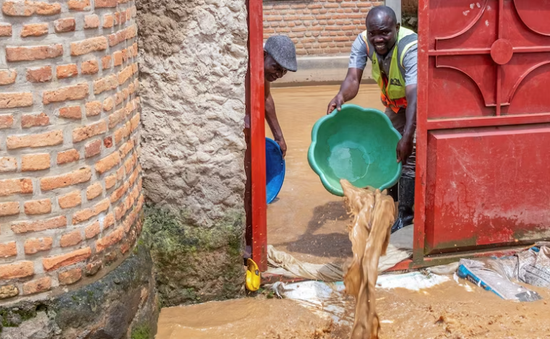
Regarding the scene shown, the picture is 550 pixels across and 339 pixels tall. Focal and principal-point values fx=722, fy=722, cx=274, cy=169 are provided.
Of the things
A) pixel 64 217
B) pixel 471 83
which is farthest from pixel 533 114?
pixel 64 217

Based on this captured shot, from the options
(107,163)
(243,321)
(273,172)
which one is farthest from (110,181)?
(273,172)

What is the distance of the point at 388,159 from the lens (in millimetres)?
6020

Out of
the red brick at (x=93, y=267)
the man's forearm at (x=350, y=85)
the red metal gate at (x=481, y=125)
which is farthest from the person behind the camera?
the man's forearm at (x=350, y=85)

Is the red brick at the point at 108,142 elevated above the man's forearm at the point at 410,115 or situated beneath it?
elevated above

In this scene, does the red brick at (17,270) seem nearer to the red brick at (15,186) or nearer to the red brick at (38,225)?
the red brick at (38,225)

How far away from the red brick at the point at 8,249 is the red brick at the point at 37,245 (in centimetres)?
6

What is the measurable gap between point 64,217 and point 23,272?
Result: 325 millimetres

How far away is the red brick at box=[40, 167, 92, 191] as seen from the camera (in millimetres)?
3484

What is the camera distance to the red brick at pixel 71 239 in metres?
3.60

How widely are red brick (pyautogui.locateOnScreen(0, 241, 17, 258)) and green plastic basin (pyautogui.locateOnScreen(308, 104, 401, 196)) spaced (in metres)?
2.94

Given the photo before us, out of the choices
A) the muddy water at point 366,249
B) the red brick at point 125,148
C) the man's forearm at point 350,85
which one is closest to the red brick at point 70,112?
the red brick at point 125,148

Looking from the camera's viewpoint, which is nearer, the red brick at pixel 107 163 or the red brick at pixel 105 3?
the red brick at pixel 105 3

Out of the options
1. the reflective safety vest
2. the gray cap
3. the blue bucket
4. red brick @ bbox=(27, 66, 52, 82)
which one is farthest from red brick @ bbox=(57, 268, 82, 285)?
the reflective safety vest

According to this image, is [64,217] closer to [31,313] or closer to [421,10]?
[31,313]
